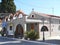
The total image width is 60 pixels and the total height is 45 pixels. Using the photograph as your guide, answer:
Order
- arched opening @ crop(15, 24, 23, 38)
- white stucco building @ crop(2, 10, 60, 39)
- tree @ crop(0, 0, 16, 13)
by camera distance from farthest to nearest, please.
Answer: tree @ crop(0, 0, 16, 13), arched opening @ crop(15, 24, 23, 38), white stucco building @ crop(2, 10, 60, 39)

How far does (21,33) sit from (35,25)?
3073 mm

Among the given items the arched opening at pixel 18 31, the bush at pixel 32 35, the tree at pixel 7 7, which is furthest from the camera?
the tree at pixel 7 7

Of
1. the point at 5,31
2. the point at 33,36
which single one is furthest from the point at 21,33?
the point at 5,31

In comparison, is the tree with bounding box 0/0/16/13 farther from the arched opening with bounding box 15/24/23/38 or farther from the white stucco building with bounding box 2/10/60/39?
the arched opening with bounding box 15/24/23/38

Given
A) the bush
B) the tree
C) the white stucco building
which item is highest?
the tree

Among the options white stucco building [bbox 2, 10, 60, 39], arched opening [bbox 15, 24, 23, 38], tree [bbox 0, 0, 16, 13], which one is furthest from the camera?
tree [bbox 0, 0, 16, 13]

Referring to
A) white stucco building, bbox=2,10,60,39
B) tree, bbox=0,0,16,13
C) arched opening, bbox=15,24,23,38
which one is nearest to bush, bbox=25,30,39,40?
white stucco building, bbox=2,10,60,39

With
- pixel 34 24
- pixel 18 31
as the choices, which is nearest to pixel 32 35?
pixel 34 24

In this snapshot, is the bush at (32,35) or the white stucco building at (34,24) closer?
the bush at (32,35)

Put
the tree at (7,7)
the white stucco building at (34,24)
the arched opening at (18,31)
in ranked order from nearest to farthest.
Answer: the white stucco building at (34,24) → the arched opening at (18,31) → the tree at (7,7)

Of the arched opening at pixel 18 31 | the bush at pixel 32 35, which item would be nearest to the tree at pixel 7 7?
the arched opening at pixel 18 31

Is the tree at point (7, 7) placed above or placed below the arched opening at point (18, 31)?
above

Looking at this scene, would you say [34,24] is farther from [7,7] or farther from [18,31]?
[7,7]

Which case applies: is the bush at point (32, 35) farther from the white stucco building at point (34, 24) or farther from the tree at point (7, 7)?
the tree at point (7, 7)
